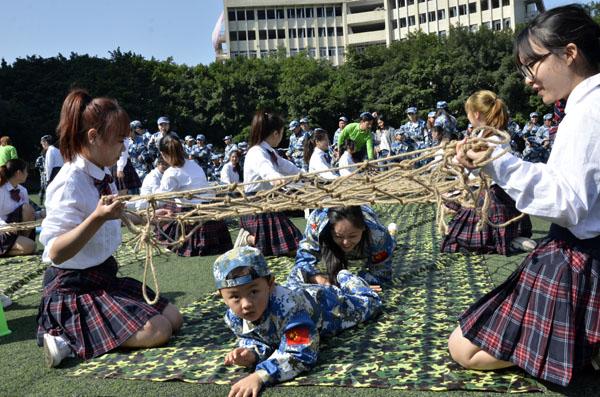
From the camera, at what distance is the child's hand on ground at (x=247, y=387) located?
2.08 meters

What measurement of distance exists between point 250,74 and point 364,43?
24.2 meters

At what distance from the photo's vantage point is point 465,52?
26391mm

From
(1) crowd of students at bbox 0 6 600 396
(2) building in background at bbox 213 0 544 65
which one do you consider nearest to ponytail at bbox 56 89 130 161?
(1) crowd of students at bbox 0 6 600 396

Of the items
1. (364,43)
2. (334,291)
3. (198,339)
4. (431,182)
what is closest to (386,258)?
(334,291)

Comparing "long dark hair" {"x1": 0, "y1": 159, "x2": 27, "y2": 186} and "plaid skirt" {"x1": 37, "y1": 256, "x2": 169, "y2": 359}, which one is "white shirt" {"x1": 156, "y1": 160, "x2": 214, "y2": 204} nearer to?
"long dark hair" {"x1": 0, "y1": 159, "x2": 27, "y2": 186}

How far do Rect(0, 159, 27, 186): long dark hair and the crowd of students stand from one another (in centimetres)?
326

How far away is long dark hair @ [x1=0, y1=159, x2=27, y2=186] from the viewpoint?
598 cm

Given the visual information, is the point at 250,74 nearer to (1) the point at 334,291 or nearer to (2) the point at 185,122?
(2) the point at 185,122

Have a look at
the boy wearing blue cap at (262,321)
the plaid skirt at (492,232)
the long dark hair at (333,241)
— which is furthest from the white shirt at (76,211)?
the plaid skirt at (492,232)

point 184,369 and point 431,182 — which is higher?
point 431,182

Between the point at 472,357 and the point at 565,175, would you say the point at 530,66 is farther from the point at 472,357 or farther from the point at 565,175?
the point at 472,357

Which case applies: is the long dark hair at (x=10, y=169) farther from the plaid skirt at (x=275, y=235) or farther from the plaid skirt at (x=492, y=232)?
the plaid skirt at (x=492, y=232)

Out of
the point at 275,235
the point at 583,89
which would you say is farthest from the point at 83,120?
the point at 275,235

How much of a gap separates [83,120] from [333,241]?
1498 mm
